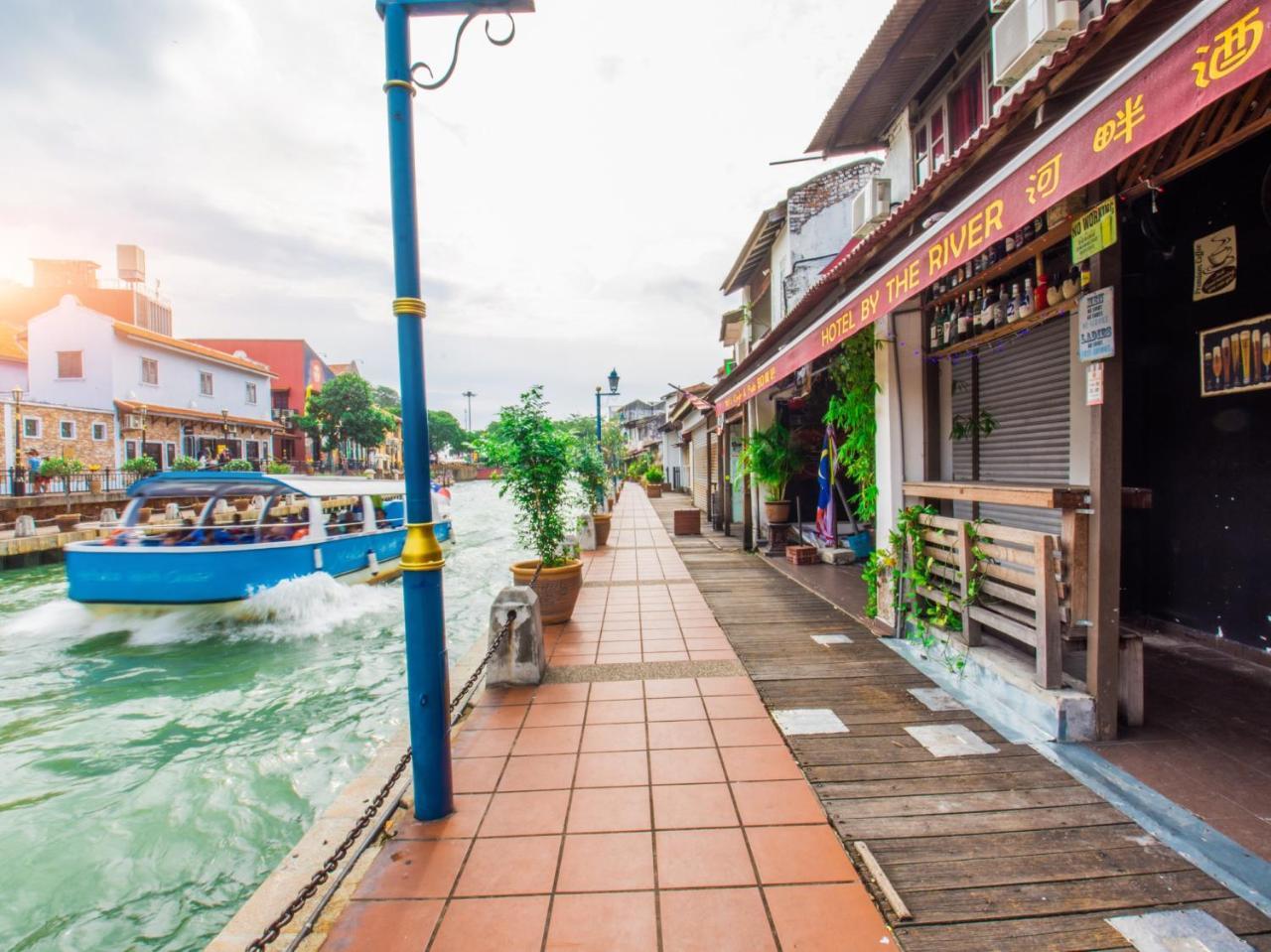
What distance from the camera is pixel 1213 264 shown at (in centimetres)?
433

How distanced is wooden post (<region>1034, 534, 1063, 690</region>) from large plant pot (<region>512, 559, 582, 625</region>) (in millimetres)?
4031

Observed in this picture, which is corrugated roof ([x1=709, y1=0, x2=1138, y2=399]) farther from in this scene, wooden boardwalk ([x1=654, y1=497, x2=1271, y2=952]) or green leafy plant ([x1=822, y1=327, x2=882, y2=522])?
wooden boardwalk ([x1=654, y1=497, x2=1271, y2=952])

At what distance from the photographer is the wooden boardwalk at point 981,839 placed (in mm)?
2123

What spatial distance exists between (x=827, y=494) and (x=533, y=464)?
463 cm

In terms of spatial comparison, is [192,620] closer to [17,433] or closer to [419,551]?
[419,551]

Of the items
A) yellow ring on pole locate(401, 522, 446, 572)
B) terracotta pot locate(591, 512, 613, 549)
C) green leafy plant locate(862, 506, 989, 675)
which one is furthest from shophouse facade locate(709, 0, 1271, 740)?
terracotta pot locate(591, 512, 613, 549)

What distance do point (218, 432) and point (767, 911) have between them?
1455 inches

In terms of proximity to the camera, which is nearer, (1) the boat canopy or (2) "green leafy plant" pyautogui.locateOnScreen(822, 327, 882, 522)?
(2) "green leafy plant" pyautogui.locateOnScreen(822, 327, 882, 522)

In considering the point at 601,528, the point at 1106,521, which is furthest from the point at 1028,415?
the point at 601,528

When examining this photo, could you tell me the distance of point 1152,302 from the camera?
4.96 metres

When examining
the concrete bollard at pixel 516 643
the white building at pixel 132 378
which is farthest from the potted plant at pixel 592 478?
the white building at pixel 132 378

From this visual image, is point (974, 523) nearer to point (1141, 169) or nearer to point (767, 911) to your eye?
point (1141, 169)

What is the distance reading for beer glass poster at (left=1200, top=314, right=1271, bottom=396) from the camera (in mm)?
4020

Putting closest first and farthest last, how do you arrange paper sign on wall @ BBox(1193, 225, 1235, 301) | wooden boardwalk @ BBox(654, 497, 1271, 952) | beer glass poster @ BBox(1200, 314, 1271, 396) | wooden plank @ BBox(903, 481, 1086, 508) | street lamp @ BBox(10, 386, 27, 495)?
wooden boardwalk @ BBox(654, 497, 1271, 952), wooden plank @ BBox(903, 481, 1086, 508), beer glass poster @ BBox(1200, 314, 1271, 396), paper sign on wall @ BBox(1193, 225, 1235, 301), street lamp @ BBox(10, 386, 27, 495)
